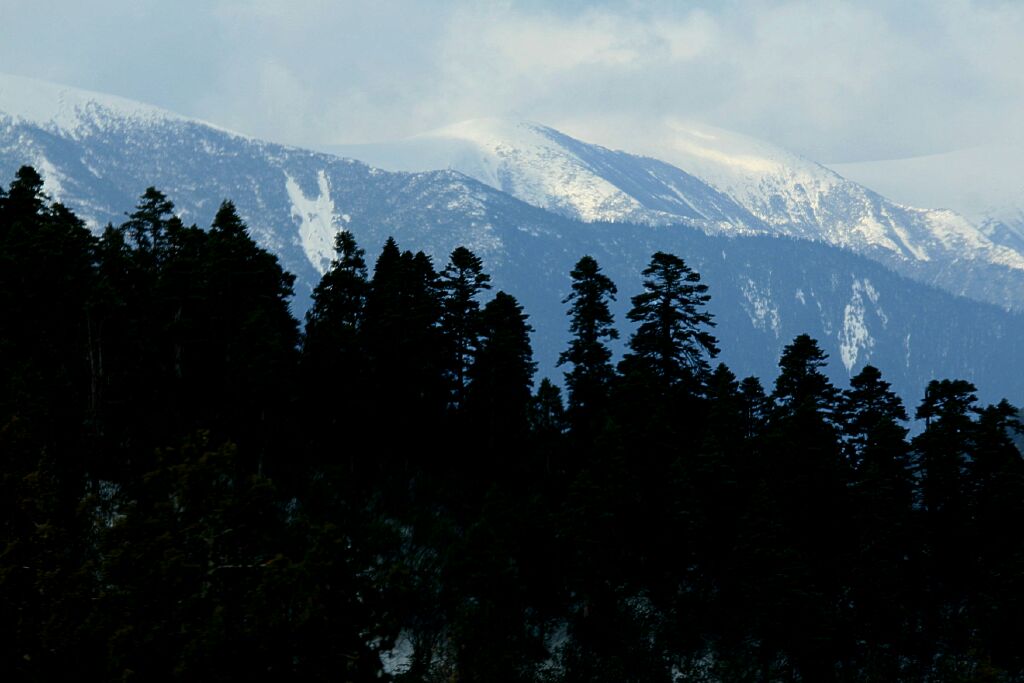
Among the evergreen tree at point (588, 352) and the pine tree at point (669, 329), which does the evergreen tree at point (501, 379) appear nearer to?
the evergreen tree at point (588, 352)

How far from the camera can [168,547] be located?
17344 millimetres

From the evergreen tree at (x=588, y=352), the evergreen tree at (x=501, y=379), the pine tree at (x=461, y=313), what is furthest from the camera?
the pine tree at (x=461, y=313)

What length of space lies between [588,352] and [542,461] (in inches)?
269

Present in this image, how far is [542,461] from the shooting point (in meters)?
60.6

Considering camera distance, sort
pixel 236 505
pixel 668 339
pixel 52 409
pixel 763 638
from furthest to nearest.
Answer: pixel 668 339, pixel 763 638, pixel 52 409, pixel 236 505

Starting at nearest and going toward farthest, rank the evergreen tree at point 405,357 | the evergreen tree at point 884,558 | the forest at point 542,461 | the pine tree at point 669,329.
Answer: the forest at point 542,461, the evergreen tree at point 884,558, the evergreen tree at point 405,357, the pine tree at point 669,329

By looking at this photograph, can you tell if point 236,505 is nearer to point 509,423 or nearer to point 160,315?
point 160,315

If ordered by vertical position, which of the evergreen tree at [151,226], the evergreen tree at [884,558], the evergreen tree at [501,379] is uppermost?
the evergreen tree at [151,226]

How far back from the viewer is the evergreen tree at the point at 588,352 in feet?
200

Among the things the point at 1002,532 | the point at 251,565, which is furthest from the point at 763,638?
the point at 251,565

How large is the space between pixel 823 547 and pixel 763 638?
788 centimetres

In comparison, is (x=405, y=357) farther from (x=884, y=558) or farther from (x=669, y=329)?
(x=884, y=558)

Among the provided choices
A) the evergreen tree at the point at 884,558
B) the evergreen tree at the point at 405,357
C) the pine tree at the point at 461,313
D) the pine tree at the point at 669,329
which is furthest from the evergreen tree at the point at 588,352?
the evergreen tree at the point at 884,558

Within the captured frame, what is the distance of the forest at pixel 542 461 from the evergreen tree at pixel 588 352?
0.19 meters
